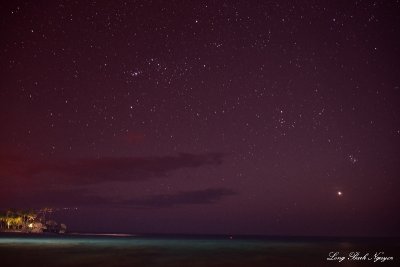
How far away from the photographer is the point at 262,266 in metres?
40.4

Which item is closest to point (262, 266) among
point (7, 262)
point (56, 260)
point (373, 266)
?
point (373, 266)

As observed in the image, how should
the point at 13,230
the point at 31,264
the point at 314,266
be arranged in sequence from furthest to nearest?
the point at 13,230, the point at 314,266, the point at 31,264

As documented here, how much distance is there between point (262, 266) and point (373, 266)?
10.6m

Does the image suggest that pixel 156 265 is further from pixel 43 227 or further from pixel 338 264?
pixel 43 227

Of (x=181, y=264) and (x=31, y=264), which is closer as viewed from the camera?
(x=31, y=264)

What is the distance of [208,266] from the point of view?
1548 inches

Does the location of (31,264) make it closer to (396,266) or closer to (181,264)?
(181,264)

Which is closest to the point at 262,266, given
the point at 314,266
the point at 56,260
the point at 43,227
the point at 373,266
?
the point at 314,266

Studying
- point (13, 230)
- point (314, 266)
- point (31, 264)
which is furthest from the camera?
point (13, 230)

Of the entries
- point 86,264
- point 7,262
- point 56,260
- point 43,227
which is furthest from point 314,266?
point 43,227

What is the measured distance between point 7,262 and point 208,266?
19082mm

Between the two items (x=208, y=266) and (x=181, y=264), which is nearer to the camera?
(x=208, y=266)

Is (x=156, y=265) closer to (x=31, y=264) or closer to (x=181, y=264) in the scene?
(x=181, y=264)

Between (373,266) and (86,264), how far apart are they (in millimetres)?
27973
